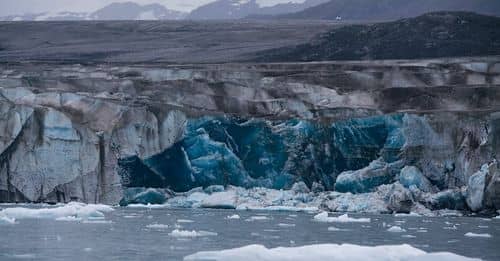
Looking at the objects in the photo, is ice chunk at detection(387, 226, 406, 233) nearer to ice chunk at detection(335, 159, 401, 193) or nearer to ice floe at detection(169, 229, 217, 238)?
ice floe at detection(169, 229, 217, 238)

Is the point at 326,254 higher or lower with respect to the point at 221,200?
higher

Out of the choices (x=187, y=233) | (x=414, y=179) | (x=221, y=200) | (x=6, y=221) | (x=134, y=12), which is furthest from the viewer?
(x=134, y=12)

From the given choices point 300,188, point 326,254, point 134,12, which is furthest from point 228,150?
point 134,12

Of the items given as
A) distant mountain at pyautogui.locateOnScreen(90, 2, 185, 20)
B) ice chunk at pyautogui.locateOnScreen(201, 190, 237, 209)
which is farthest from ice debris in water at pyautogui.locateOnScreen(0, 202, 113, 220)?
distant mountain at pyautogui.locateOnScreen(90, 2, 185, 20)

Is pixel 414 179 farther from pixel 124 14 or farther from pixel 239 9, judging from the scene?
pixel 124 14

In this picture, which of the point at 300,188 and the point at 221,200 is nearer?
the point at 221,200

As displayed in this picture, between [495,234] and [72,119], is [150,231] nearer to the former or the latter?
[495,234]

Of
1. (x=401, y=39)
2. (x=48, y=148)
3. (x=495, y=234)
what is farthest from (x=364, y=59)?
(x=495, y=234)
